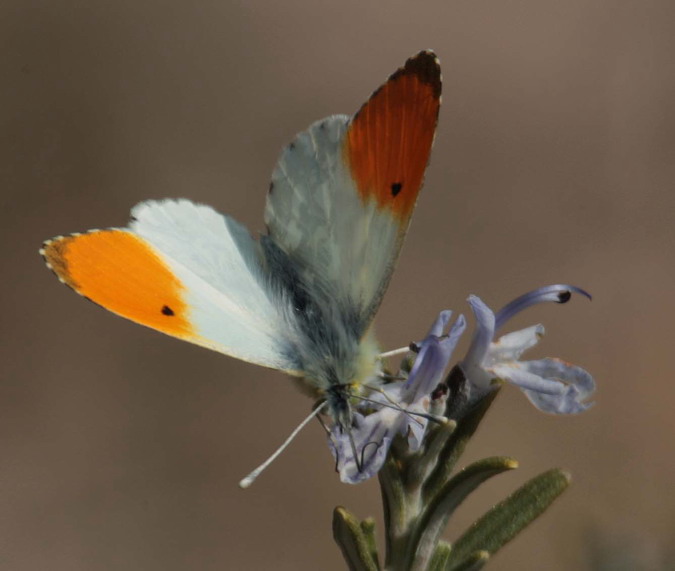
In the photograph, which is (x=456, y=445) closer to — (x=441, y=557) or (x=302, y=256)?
(x=441, y=557)

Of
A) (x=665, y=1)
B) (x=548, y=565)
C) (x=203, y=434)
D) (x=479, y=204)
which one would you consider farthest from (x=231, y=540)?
(x=665, y=1)

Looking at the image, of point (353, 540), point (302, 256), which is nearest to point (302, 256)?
point (302, 256)

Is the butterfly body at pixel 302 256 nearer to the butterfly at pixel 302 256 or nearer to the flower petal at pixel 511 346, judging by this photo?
the butterfly at pixel 302 256

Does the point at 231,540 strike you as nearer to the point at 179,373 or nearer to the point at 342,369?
the point at 179,373

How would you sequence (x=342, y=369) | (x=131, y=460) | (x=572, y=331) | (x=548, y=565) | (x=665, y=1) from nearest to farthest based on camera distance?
(x=342, y=369), (x=548, y=565), (x=131, y=460), (x=572, y=331), (x=665, y=1)

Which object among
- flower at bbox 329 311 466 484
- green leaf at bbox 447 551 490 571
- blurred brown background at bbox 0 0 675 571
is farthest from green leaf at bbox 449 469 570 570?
blurred brown background at bbox 0 0 675 571


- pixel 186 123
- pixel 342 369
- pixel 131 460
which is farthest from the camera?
pixel 186 123

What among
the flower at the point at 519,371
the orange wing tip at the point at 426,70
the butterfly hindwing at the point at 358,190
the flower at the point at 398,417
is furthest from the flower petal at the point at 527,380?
the orange wing tip at the point at 426,70

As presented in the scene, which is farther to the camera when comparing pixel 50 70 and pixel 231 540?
pixel 50 70
